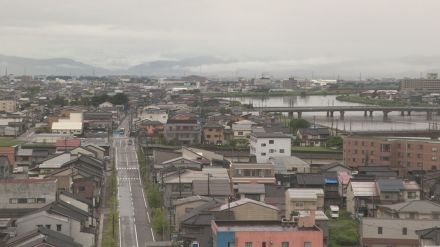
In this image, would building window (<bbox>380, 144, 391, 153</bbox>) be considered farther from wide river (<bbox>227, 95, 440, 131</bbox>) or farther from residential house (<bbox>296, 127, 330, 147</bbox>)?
wide river (<bbox>227, 95, 440, 131</bbox>)

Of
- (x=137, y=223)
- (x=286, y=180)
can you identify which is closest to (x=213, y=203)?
(x=137, y=223)

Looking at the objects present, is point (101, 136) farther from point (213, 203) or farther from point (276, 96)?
point (276, 96)

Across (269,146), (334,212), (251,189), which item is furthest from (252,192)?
(269,146)

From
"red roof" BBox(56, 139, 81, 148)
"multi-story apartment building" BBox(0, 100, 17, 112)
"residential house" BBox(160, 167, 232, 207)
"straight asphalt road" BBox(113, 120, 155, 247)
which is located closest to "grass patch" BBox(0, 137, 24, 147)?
"red roof" BBox(56, 139, 81, 148)

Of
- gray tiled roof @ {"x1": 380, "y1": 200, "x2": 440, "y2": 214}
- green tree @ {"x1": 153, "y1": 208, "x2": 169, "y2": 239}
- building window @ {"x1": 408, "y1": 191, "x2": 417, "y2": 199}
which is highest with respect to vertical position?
Answer: gray tiled roof @ {"x1": 380, "y1": 200, "x2": 440, "y2": 214}

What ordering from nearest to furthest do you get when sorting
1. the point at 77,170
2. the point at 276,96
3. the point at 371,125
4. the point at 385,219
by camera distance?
the point at 385,219
the point at 77,170
the point at 371,125
the point at 276,96

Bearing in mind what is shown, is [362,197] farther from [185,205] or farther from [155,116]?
[155,116]
